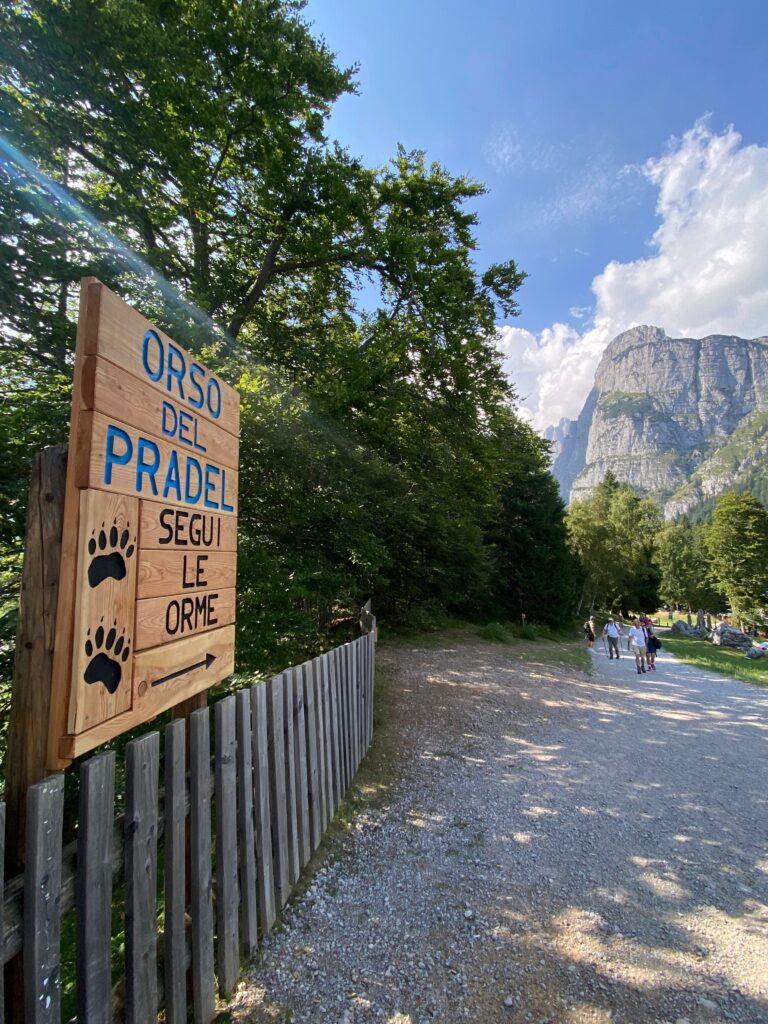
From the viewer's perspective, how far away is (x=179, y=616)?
86.9 inches

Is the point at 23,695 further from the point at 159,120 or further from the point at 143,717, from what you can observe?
the point at 159,120

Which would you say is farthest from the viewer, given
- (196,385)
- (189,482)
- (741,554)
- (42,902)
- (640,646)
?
(741,554)

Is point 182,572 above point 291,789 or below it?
above

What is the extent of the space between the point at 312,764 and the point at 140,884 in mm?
1804

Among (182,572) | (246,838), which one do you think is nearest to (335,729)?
(246,838)

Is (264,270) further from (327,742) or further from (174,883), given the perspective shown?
(174,883)

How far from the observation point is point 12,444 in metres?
4.33

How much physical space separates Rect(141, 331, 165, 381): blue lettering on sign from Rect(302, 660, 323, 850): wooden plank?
2384 mm

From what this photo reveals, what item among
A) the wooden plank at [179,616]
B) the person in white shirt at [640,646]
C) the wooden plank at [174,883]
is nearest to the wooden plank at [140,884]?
the wooden plank at [174,883]

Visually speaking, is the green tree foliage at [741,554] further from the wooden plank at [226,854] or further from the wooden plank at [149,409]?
the wooden plank at [149,409]

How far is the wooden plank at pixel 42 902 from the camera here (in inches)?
53.1

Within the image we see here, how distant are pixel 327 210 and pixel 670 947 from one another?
10.3 metres

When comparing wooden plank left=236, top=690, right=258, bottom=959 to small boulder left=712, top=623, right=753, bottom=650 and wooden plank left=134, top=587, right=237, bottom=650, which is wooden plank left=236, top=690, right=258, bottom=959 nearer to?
wooden plank left=134, top=587, right=237, bottom=650

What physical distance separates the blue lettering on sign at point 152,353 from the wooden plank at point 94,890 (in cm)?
152
